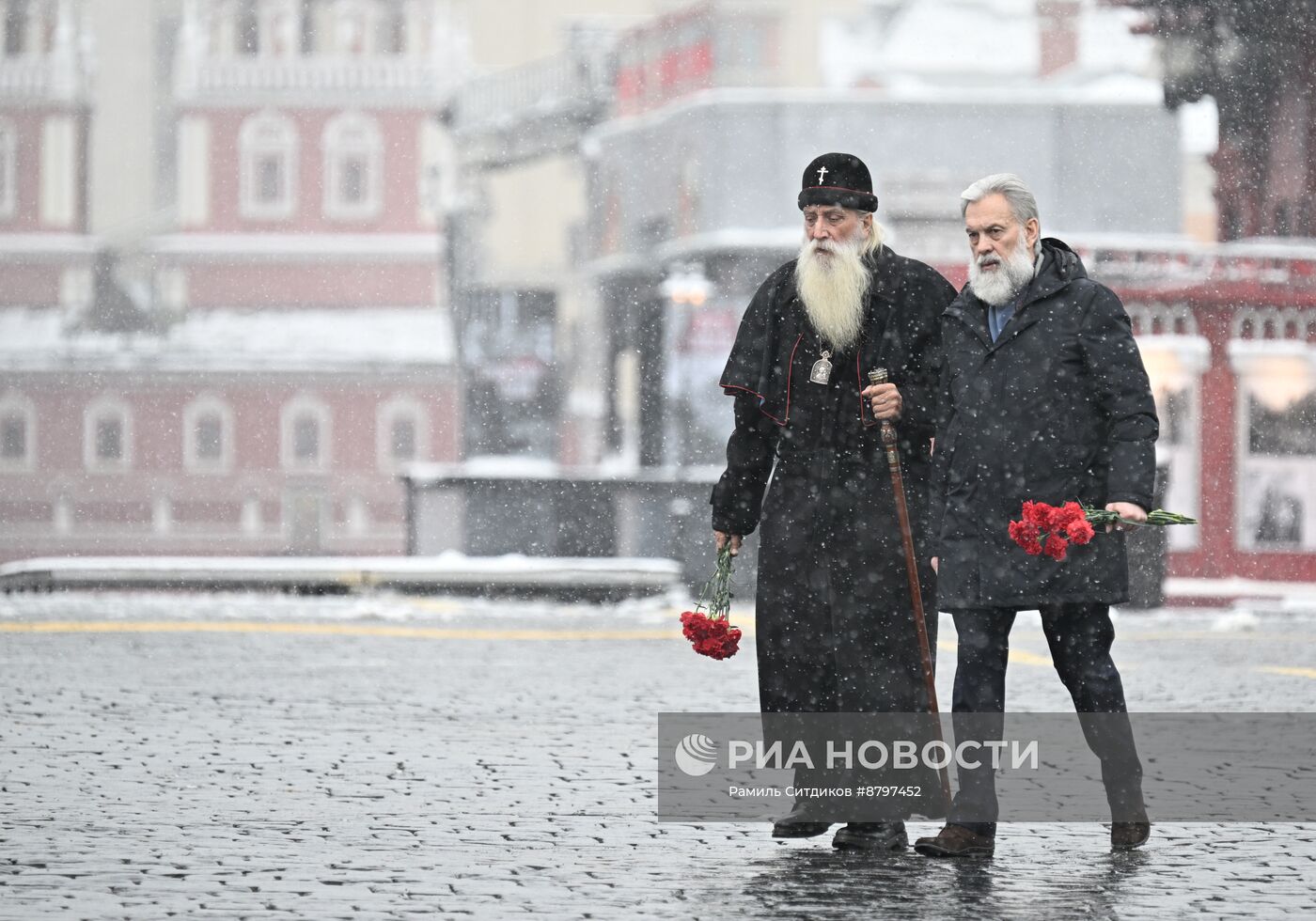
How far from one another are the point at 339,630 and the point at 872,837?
8.95 metres

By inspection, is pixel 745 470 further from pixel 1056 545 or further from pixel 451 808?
pixel 451 808

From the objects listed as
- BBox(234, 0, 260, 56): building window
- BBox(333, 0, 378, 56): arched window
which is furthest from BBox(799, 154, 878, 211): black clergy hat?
BBox(234, 0, 260, 56): building window

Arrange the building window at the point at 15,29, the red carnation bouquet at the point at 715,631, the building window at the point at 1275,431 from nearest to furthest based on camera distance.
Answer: the red carnation bouquet at the point at 715,631 < the building window at the point at 1275,431 < the building window at the point at 15,29

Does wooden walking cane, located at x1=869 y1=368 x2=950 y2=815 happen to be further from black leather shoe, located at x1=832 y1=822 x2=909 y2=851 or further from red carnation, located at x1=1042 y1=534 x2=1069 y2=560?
red carnation, located at x1=1042 y1=534 x2=1069 y2=560

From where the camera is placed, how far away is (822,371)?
245 inches

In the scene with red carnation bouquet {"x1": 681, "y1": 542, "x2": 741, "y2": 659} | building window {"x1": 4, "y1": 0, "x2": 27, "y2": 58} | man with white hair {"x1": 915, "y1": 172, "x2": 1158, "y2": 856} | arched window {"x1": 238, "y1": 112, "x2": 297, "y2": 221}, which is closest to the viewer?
man with white hair {"x1": 915, "y1": 172, "x2": 1158, "y2": 856}

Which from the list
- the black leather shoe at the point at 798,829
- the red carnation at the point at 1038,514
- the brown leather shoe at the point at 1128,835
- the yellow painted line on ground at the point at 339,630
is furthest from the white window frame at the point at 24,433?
the red carnation at the point at 1038,514

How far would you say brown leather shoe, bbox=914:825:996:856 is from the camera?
585cm

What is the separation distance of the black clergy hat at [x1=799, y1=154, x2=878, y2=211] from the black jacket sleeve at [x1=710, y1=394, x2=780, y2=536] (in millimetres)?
582

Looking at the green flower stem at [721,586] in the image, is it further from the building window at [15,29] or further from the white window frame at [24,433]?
the building window at [15,29]

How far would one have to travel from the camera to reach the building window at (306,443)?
6288cm

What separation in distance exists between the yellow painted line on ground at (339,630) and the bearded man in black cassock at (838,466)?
8.05 m

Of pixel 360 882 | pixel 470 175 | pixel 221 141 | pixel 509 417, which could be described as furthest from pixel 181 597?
pixel 221 141

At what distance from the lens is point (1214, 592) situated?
2292 centimetres
